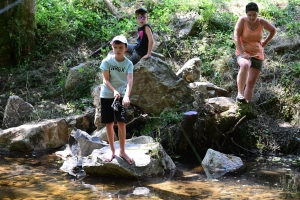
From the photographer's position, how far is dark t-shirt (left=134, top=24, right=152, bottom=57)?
6617 millimetres

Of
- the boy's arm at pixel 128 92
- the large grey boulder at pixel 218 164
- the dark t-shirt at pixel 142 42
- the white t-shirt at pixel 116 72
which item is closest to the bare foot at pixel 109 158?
the white t-shirt at pixel 116 72

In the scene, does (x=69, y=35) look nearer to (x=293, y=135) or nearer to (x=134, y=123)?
(x=134, y=123)

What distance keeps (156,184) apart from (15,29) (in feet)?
20.3

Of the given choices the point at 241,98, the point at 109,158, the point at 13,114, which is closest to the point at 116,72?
the point at 109,158

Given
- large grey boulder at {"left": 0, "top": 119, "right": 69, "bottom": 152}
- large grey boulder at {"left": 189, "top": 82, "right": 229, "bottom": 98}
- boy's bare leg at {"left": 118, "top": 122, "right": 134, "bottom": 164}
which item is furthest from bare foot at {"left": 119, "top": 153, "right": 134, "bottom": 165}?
large grey boulder at {"left": 189, "top": 82, "right": 229, "bottom": 98}

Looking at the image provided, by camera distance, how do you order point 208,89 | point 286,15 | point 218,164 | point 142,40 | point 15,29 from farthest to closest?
point 286,15
point 15,29
point 208,89
point 142,40
point 218,164

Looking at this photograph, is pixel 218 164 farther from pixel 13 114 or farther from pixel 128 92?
pixel 13 114

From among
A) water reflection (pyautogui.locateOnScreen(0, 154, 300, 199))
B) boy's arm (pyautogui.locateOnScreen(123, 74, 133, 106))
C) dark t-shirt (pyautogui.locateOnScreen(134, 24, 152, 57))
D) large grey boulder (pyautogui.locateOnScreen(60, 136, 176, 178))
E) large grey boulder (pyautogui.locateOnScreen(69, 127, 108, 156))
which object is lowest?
water reflection (pyautogui.locateOnScreen(0, 154, 300, 199))

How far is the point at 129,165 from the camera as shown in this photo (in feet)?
16.8

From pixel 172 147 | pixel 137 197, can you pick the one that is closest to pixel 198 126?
pixel 172 147

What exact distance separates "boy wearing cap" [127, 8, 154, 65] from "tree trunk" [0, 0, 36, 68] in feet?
11.9

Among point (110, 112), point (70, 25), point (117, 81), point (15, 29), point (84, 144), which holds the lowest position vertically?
point (84, 144)

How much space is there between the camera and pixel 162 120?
6.66 metres

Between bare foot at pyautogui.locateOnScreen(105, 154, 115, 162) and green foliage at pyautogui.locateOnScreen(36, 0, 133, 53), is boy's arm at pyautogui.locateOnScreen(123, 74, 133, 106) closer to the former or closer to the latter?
bare foot at pyautogui.locateOnScreen(105, 154, 115, 162)
